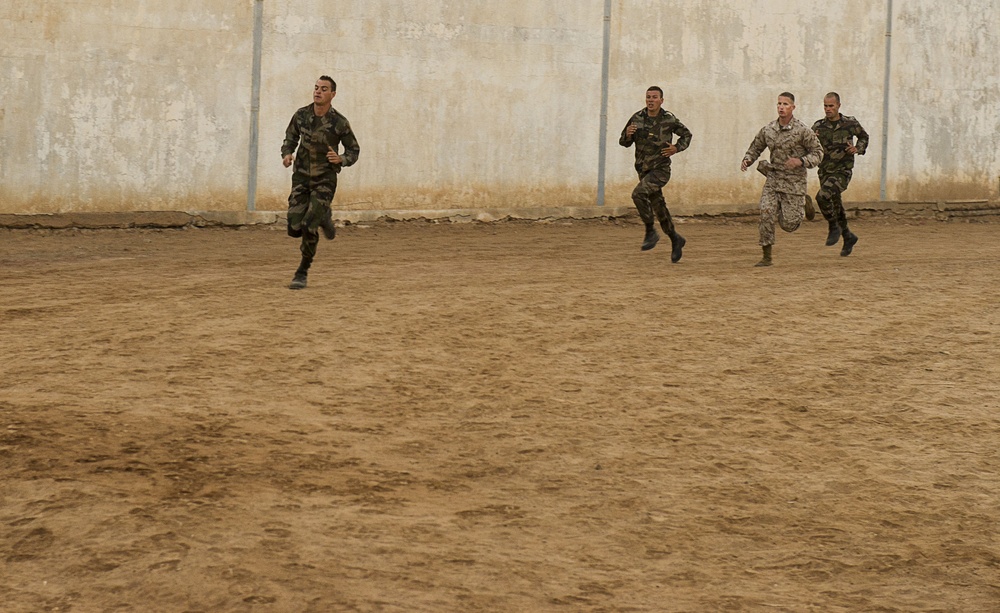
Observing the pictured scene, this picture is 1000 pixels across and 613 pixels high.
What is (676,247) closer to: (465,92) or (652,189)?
(652,189)

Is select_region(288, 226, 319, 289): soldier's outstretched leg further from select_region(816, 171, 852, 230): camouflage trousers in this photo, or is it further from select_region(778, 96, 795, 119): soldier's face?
select_region(816, 171, 852, 230): camouflage trousers

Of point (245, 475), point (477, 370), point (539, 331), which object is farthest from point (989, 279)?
point (245, 475)

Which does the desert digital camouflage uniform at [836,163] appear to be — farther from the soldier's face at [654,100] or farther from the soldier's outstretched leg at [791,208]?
the soldier's face at [654,100]

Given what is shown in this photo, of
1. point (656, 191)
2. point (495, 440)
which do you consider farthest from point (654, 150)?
A: point (495, 440)

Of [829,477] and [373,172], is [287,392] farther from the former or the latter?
[373,172]

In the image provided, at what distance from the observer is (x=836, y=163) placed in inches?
591

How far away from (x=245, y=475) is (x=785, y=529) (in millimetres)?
2566

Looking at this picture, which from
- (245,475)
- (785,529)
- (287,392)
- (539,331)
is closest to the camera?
(785,529)

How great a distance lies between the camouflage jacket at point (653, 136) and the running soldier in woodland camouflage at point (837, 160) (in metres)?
2.13

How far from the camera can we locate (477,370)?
8.68 metres

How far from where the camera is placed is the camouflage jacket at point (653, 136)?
44.8 feet

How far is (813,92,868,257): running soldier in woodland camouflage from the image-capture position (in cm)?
1481

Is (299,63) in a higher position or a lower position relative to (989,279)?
higher

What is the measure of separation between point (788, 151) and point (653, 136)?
4.78ft
